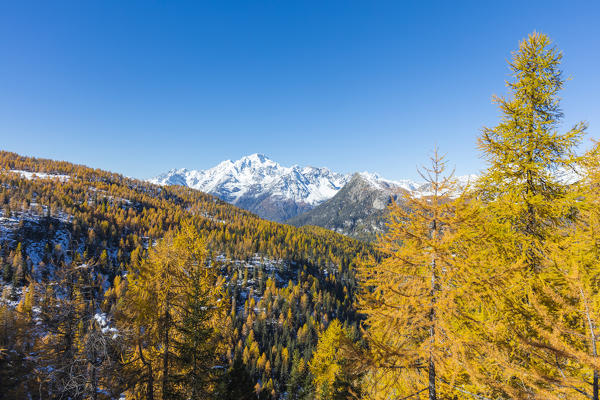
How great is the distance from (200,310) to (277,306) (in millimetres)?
122068

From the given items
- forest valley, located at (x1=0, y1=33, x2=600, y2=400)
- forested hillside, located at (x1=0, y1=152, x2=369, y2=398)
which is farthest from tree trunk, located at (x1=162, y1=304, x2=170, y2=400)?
forested hillside, located at (x1=0, y1=152, x2=369, y2=398)

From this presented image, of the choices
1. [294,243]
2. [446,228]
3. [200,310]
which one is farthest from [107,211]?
[446,228]

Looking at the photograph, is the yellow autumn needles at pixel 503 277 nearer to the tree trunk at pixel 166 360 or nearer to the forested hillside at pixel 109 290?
the forested hillside at pixel 109 290

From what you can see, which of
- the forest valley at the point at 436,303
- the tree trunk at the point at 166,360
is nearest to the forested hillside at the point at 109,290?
the forest valley at the point at 436,303

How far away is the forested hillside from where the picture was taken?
7.48m

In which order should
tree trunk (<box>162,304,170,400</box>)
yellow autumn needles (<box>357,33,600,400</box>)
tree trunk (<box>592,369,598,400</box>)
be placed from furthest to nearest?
tree trunk (<box>162,304,170,400</box>) < yellow autumn needles (<box>357,33,600,400</box>) < tree trunk (<box>592,369,598,400</box>)

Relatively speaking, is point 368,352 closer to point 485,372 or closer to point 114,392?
point 485,372

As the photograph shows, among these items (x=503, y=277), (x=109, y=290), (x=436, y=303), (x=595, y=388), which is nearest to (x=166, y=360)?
(x=436, y=303)

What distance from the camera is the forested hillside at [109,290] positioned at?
748 cm

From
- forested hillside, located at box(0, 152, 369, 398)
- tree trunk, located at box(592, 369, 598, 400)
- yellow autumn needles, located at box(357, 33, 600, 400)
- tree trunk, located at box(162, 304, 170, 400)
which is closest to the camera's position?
tree trunk, located at box(592, 369, 598, 400)

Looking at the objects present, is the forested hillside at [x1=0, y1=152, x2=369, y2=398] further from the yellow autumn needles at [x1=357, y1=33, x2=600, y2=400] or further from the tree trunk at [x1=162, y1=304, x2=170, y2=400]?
the yellow autumn needles at [x1=357, y1=33, x2=600, y2=400]

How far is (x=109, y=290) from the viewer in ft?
332

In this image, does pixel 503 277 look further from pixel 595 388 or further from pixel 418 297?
pixel 595 388

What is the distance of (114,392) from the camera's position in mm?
8320
